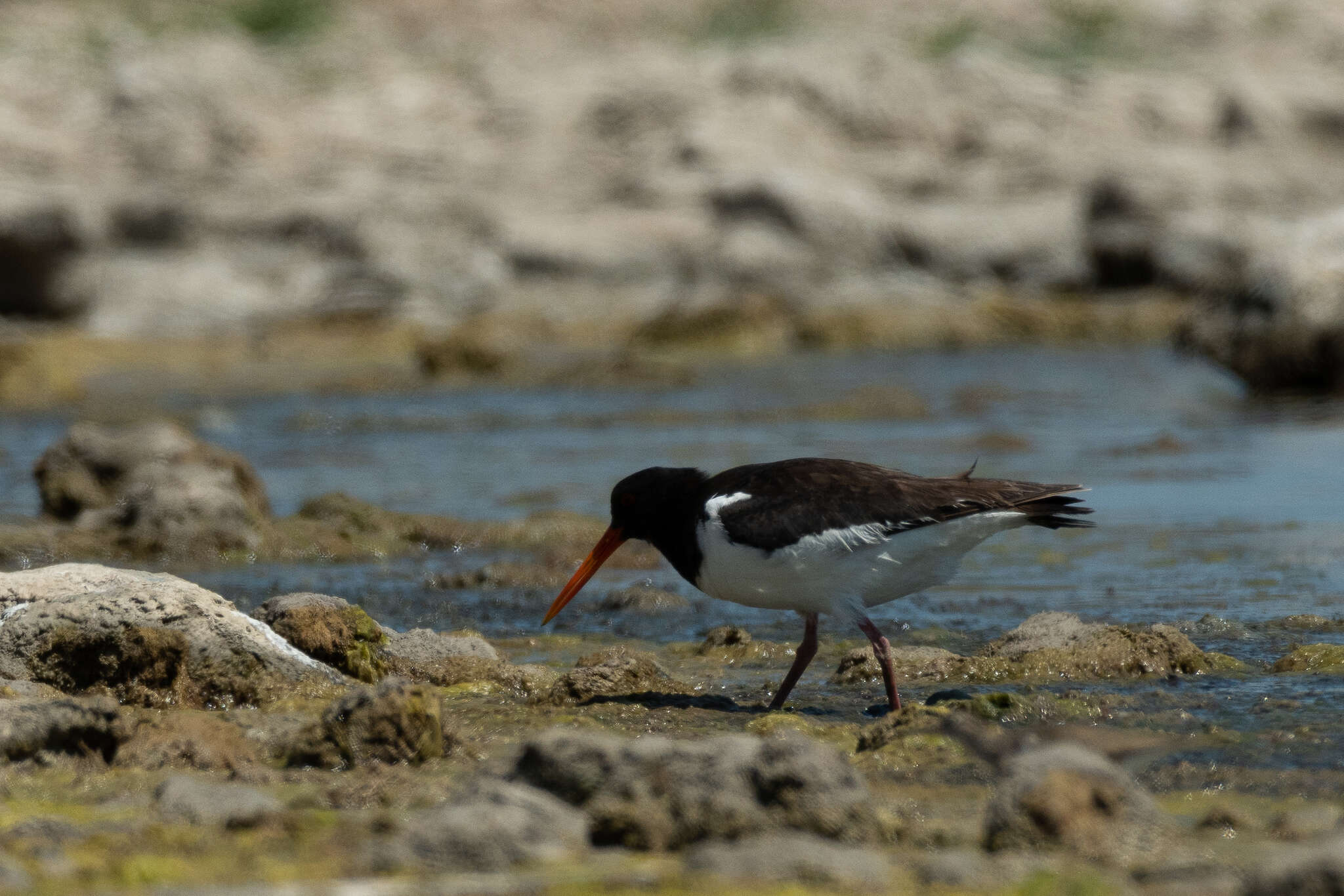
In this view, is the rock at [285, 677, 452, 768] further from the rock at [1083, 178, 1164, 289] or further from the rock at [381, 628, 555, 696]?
the rock at [1083, 178, 1164, 289]

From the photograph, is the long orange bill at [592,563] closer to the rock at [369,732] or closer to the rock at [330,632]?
the rock at [330,632]

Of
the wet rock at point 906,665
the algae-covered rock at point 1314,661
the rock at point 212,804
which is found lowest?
the wet rock at point 906,665

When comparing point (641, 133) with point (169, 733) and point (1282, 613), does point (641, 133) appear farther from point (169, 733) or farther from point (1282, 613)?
point (169, 733)

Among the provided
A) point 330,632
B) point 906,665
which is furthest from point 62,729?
point 906,665

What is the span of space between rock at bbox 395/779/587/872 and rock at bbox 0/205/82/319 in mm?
21471

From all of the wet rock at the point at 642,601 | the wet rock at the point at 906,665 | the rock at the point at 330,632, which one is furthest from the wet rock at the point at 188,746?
the wet rock at the point at 642,601

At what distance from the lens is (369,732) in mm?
4684

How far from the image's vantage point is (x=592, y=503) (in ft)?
36.7

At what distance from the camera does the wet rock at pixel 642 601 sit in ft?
25.4

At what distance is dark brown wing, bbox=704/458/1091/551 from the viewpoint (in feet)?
18.0

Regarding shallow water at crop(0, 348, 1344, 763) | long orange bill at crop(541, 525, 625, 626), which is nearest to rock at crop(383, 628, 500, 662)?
long orange bill at crop(541, 525, 625, 626)

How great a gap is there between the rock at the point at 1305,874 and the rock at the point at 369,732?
2.33 m

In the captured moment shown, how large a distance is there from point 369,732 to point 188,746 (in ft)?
1.71

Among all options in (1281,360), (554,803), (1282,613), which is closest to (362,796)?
(554,803)
